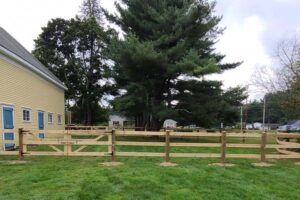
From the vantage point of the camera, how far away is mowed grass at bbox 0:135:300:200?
541 centimetres

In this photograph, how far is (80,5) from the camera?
4062 cm

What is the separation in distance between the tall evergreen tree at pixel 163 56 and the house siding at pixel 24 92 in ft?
14.5

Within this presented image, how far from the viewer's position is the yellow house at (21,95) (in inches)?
478

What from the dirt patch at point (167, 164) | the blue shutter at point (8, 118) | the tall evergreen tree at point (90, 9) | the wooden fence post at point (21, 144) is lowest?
the dirt patch at point (167, 164)

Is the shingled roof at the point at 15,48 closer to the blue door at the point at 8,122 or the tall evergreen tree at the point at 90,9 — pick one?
the blue door at the point at 8,122

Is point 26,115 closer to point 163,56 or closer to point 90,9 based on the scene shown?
point 163,56

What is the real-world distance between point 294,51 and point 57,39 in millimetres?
25560

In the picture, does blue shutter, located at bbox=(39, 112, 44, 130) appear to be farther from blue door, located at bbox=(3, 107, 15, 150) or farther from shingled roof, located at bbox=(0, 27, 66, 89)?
blue door, located at bbox=(3, 107, 15, 150)

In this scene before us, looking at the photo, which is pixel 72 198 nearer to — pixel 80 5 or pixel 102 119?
pixel 102 119

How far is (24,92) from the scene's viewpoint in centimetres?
1462

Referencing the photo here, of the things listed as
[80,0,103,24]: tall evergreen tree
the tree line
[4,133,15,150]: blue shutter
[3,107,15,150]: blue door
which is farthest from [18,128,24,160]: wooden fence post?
[80,0,103,24]: tall evergreen tree

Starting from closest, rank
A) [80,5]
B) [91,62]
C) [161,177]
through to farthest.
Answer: [161,177] → [91,62] → [80,5]

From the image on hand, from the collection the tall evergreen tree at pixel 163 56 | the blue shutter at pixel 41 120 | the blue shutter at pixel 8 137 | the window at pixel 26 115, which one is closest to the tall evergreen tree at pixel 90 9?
the tall evergreen tree at pixel 163 56

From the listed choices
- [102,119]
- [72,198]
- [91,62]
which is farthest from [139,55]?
[102,119]
